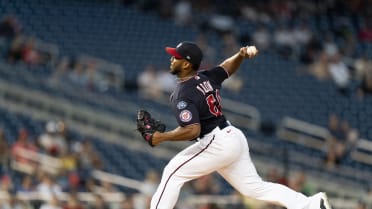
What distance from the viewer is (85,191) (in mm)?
14250

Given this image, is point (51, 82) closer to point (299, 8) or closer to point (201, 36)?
point (201, 36)

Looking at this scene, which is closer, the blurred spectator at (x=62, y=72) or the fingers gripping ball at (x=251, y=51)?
the fingers gripping ball at (x=251, y=51)

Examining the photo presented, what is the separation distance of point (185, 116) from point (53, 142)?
700cm

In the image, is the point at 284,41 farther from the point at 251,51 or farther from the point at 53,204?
the point at 251,51

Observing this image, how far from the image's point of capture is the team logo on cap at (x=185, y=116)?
27.5 ft

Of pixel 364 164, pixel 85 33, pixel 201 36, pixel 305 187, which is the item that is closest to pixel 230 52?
pixel 201 36

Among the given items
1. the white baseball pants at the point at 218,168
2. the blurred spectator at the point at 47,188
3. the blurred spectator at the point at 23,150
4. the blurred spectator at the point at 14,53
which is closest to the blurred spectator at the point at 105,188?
the blurred spectator at the point at 47,188

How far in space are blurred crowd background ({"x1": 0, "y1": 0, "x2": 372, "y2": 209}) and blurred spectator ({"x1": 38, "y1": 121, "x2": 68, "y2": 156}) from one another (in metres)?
0.02

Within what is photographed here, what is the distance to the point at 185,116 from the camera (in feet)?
27.6

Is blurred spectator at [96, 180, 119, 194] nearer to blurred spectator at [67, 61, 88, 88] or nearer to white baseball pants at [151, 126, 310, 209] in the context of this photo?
blurred spectator at [67, 61, 88, 88]

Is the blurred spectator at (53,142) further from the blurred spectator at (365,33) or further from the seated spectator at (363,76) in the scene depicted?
the blurred spectator at (365,33)

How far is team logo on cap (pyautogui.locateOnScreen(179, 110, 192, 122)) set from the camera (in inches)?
330

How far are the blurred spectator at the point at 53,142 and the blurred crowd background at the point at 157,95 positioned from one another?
0.05 ft

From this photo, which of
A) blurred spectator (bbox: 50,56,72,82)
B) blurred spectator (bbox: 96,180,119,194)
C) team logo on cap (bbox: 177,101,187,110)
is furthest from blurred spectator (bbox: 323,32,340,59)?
team logo on cap (bbox: 177,101,187,110)
